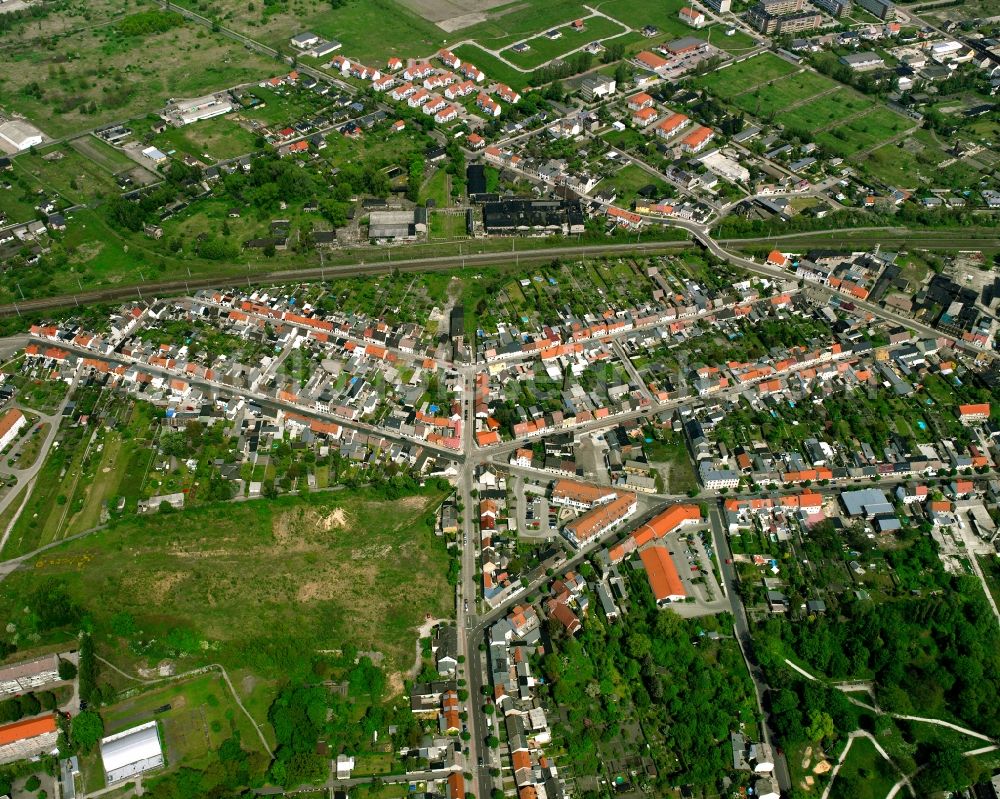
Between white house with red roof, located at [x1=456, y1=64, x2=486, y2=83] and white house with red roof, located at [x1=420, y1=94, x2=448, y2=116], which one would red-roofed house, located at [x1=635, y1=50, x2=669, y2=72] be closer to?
white house with red roof, located at [x1=456, y1=64, x2=486, y2=83]

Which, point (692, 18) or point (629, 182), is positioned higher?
point (692, 18)

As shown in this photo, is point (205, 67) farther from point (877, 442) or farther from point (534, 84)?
point (877, 442)

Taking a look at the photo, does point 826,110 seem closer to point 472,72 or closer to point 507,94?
point 507,94

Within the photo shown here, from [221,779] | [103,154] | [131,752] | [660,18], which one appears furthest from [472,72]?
[221,779]

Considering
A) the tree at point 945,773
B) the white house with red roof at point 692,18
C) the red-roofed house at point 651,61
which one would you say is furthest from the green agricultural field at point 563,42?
the tree at point 945,773

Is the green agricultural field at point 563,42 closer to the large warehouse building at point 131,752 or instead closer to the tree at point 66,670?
the tree at point 66,670

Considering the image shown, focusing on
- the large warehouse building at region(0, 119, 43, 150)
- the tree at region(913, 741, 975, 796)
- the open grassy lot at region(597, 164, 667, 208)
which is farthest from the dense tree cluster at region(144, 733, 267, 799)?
the large warehouse building at region(0, 119, 43, 150)
